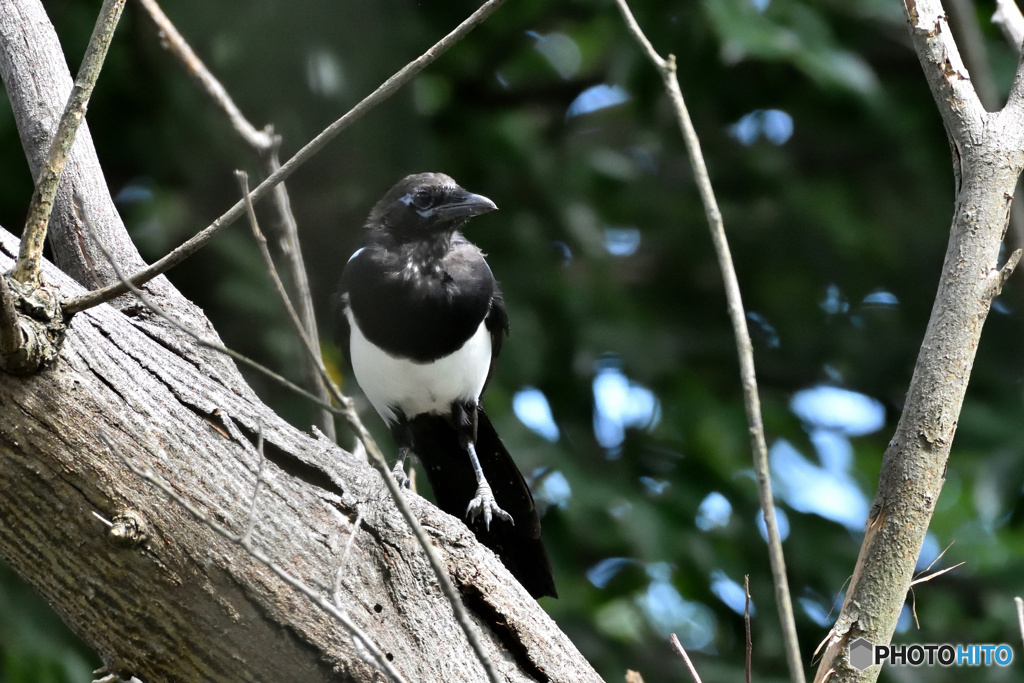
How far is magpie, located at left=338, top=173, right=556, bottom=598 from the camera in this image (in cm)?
347

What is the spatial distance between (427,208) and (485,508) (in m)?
1.06

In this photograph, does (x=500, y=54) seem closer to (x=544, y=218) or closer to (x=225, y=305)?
(x=544, y=218)

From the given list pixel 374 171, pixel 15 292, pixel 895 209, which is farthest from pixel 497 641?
pixel 895 209

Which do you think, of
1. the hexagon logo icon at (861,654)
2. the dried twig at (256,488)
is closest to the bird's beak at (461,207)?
the dried twig at (256,488)

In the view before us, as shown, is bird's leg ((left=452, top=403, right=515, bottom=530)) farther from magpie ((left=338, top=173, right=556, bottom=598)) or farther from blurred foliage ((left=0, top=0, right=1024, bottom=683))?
blurred foliage ((left=0, top=0, right=1024, bottom=683))

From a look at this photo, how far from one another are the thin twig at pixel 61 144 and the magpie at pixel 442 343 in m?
1.76

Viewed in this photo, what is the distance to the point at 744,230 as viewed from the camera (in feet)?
16.8

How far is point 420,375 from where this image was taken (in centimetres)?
366

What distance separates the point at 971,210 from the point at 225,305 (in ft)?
11.4

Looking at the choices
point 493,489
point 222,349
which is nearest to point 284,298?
point 222,349

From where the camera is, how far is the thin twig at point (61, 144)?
5.63 feet

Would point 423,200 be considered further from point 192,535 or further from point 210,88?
point 192,535

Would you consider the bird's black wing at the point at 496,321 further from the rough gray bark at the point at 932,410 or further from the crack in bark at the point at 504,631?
the rough gray bark at the point at 932,410

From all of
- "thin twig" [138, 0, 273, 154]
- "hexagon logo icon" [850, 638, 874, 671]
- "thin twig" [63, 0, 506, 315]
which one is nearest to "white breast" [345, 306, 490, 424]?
"thin twig" [138, 0, 273, 154]
